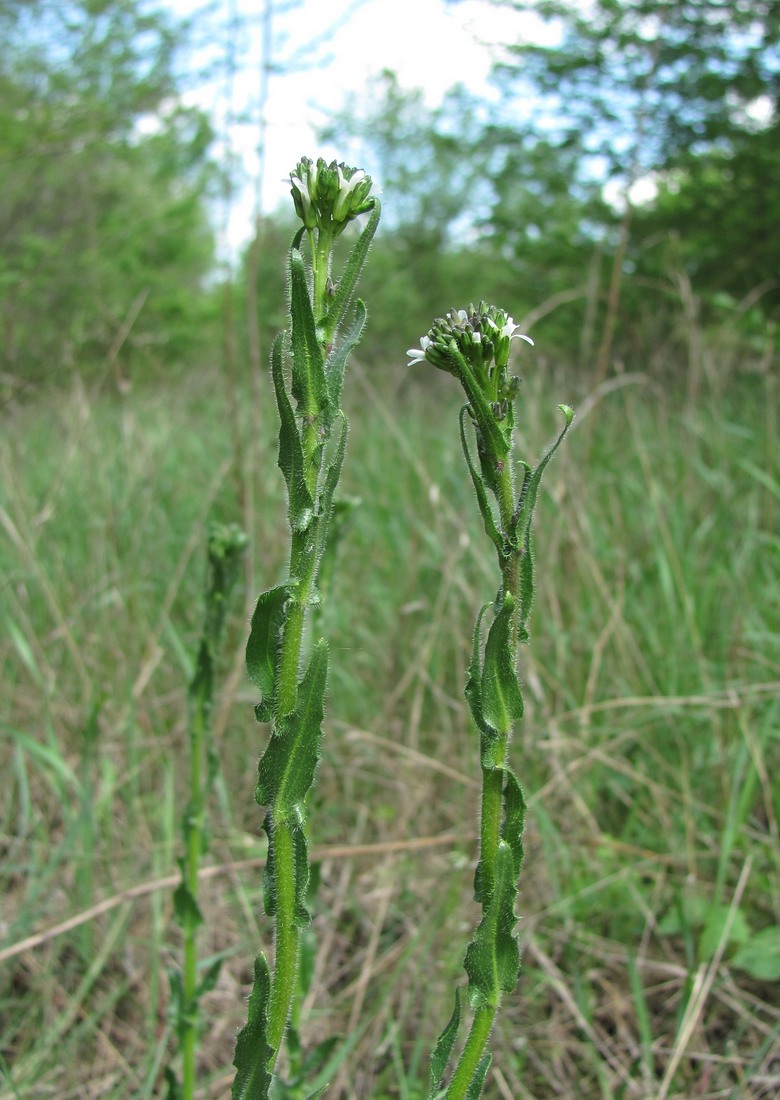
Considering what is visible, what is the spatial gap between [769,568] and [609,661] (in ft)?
2.54

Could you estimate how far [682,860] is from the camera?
2166 mm

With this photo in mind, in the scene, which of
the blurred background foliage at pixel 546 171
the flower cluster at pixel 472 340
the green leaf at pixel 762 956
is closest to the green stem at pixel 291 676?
the flower cluster at pixel 472 340

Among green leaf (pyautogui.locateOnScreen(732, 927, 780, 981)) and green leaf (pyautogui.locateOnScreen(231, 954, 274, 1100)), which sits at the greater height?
green leaf (pyautogui.locateOnScreen(231, 954, 274, 1100))

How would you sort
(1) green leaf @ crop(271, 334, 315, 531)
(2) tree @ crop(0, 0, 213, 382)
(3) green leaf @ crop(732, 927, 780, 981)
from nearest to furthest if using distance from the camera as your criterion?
1. (1) green leaf @ crop(271, 334, 315, 531)
2. (3) green leaf @ crop(732, 927, 780, 981)
3. (2) tree @ crop(0, 0, 213, 382)

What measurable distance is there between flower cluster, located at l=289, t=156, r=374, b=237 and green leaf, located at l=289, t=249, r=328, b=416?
65 mm

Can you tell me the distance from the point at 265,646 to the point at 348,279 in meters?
0.33

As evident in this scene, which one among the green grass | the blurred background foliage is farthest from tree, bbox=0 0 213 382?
the green grass

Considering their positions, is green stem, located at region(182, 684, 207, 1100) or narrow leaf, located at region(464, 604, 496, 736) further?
green stem, located at region(182, 684, 207, 1100)

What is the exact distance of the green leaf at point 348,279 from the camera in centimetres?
84

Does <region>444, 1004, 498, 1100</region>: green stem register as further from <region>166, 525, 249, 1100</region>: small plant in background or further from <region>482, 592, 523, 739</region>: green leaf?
<region>166, 525, 249, 1100</region>: small plant in background

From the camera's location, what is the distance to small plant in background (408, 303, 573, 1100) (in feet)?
2.83

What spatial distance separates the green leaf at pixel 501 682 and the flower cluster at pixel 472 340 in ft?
0.73

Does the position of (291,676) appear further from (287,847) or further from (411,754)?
(411,754)

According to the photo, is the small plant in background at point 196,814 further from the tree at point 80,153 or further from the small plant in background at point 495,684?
the tree at point 80,153
